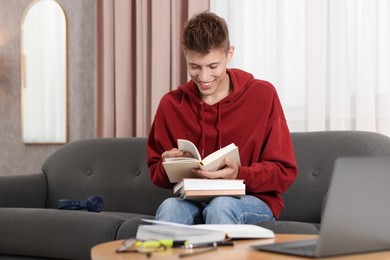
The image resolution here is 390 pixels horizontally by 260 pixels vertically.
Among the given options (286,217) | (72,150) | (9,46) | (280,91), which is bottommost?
(286,217)

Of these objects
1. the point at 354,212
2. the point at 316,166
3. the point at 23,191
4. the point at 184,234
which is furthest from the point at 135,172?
the point at 354,212

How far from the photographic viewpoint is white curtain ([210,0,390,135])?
353 cm

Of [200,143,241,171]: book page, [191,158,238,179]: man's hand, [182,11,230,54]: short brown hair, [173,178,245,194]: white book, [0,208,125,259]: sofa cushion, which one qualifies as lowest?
[0,208,125,259]: sofa cushion

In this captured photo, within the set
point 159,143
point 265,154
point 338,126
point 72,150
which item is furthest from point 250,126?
point 72,150

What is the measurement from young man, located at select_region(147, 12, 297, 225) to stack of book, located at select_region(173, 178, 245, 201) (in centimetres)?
5

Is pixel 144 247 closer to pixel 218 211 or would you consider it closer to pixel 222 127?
pixel 218 211

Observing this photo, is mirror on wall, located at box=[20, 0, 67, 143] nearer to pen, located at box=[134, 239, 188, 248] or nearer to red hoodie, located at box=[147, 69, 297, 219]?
red hoodie, located at box=[147, 69, 297, 219]

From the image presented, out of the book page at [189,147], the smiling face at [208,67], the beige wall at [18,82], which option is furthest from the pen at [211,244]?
the beige wall at [18,82]

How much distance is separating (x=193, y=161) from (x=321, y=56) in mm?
1531

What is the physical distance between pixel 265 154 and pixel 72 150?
1.51 meters

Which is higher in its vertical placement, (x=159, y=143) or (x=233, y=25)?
(x=233, y=25)

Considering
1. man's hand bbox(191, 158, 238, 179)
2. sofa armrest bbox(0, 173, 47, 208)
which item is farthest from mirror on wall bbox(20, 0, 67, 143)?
man's hand bbox(191, 158, 238, 179)

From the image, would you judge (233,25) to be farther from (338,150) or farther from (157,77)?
(338,150)

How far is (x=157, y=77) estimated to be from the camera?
4180 mm
